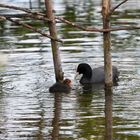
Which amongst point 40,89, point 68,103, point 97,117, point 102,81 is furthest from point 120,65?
point 97,117

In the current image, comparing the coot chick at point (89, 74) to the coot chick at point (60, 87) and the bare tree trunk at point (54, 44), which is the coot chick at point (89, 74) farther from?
Result: the coot chick at point (60, 87)

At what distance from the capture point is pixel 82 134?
11445 millimetres

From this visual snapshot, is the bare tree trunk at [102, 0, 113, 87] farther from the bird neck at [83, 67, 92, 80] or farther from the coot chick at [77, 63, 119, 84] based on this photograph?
the bird neck at [83, 67, 92, 80]

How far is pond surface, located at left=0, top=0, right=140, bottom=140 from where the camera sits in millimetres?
11703

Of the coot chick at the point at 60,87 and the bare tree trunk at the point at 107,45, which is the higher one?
the bare tree trunk at the point at 107,45

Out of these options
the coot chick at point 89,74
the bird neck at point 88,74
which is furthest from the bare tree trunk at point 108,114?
the bird neck at point 88,74

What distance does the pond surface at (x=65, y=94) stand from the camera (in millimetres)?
11703

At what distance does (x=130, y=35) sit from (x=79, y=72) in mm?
6595

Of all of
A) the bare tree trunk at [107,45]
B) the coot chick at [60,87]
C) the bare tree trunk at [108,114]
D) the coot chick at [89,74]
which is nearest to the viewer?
the bare tree trunk at [108,114]

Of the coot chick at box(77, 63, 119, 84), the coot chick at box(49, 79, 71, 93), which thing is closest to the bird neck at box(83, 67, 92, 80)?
the coot chick at box(77, 63, 119, 84)

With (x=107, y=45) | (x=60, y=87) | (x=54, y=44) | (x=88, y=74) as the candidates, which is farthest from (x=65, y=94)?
(x=88, y=74)

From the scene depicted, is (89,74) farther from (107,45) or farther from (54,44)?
(107,45)

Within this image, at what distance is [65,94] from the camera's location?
604 inches

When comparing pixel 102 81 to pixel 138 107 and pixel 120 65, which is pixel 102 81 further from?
pixel 138 107
